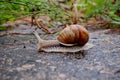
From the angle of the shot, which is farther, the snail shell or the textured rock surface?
the snail shell

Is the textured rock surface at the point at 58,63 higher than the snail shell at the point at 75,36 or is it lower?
lower

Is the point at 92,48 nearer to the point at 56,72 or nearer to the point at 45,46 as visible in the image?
the point at 45,46

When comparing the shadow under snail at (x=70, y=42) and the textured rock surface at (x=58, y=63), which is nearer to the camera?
the textured rock surface at (x=58, y=63)

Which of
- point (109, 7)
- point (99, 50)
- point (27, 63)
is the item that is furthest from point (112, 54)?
point (109, 7)

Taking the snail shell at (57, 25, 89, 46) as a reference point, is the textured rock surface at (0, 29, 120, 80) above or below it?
below

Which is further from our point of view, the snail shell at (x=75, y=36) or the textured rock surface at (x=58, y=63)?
the snail shell at (x=75, y=36)

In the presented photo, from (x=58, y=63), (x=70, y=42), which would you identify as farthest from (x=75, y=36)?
(x=58, y=63)
